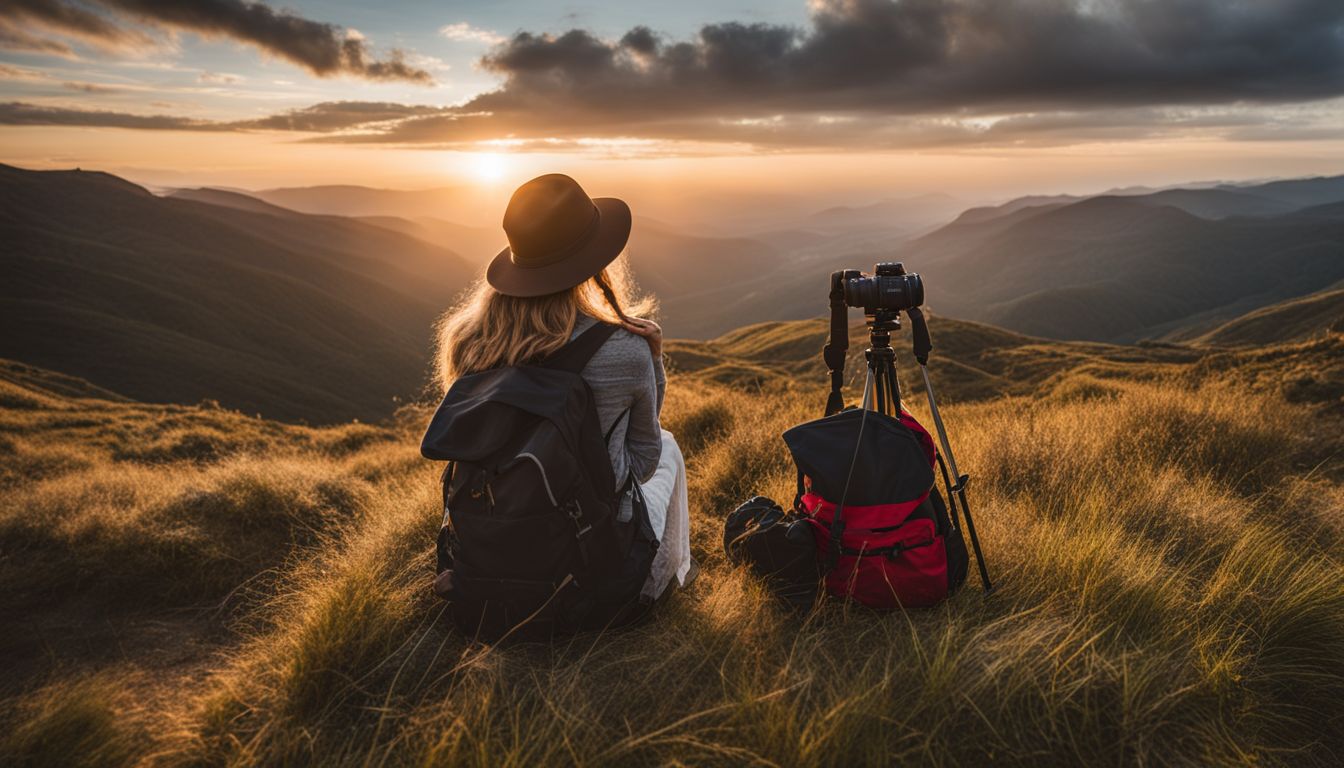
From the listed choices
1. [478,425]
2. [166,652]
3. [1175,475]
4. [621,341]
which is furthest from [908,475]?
[166,652]

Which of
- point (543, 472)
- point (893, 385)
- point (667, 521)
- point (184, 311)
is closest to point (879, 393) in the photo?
point (893, 385)

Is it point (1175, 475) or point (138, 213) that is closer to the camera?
point (1175, 475)

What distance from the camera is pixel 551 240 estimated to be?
301 cm

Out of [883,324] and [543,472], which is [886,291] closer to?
[883,324]

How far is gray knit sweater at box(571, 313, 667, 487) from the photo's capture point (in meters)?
2.96

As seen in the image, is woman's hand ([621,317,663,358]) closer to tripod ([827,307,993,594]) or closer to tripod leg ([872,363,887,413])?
tripod ([827,307,993,594])

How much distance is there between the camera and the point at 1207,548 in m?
3.67

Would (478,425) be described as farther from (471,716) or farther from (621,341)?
(471,716)

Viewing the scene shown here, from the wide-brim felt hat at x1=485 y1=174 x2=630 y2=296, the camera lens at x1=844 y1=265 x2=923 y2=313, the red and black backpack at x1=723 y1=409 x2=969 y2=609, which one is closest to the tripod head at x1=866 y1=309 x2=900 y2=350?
the camera lens at x1=844 y1=265 x2=923 y2=313

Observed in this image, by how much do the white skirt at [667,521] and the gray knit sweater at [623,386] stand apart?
0.33 m

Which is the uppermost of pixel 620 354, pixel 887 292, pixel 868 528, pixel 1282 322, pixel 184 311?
pixel 887 292

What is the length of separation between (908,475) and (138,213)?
176811 mm

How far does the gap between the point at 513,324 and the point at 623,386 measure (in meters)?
0.59

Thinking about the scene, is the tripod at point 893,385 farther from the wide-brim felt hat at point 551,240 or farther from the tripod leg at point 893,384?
the wide-brim felt hat at point 551,240
